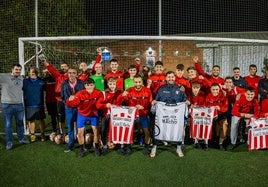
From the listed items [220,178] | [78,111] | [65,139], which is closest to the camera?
[220,178]

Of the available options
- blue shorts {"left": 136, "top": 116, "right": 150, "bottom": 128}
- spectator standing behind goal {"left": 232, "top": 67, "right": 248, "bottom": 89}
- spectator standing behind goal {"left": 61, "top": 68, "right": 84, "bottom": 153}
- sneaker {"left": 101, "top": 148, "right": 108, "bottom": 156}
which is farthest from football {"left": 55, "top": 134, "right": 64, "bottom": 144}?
spectator standing behind goal {"left": 232, "top": 67, "right": 248, "bottom": 89}

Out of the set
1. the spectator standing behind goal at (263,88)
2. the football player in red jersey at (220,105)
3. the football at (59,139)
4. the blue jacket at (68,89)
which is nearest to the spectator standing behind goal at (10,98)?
the football at (59,139)

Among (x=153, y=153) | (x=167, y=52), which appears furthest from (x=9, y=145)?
(x=167, y=52)

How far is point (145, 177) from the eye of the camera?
5.38 meters

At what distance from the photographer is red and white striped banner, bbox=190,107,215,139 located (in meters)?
7.17

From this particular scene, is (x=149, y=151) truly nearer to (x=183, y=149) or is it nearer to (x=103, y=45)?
(x=183, y=149)

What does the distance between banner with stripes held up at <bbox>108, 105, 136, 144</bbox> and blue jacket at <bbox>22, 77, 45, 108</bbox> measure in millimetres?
2096

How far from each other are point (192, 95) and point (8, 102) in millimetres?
3961

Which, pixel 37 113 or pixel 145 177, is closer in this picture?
pixel 145 177

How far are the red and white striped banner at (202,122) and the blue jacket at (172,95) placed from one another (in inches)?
20.6

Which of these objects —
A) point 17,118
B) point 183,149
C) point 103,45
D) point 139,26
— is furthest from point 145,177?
point 139,26

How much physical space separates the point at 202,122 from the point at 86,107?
2.40 m

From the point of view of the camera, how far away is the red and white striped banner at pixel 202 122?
23.5 feet

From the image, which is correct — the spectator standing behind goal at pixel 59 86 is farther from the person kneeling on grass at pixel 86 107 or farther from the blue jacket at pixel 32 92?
the person kneeling on grass at pixel 86 107
